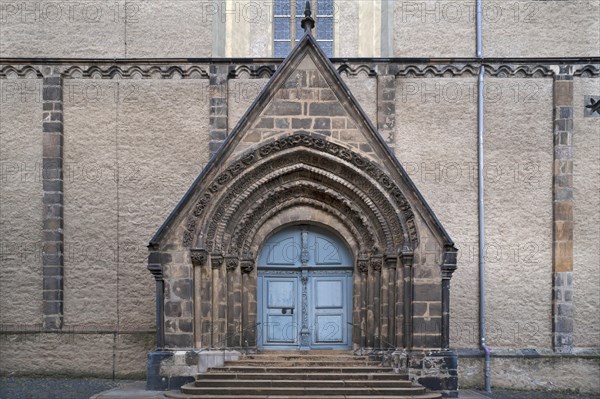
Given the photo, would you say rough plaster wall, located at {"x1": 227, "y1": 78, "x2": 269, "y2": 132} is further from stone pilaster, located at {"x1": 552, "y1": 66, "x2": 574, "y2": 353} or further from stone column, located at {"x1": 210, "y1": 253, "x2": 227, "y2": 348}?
stone pilaster, located at {"x1": 552, "y1": 66, "x2": 574, "y2": 353}

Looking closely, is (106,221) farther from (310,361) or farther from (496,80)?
(496,80)

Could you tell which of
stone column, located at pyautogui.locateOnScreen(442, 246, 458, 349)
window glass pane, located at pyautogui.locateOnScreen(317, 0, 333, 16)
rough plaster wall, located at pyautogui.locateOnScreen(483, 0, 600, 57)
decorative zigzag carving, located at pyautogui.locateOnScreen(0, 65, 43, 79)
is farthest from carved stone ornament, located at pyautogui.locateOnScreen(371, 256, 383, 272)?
decorative zigzag carving, located at pyautogui.locateOnScreen(0, 65, 43, 79)

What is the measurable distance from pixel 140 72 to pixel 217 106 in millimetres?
1738

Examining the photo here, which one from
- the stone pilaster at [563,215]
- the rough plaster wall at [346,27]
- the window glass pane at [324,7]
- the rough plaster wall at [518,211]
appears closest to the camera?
the stone pilaster at [563,215]

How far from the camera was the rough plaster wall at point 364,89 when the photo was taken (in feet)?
41.3

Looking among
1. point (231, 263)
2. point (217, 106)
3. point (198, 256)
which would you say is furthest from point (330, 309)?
point (217, 106)

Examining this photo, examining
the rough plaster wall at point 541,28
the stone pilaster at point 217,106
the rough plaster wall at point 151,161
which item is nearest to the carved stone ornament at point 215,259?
the rough plaster wall at point 151,161

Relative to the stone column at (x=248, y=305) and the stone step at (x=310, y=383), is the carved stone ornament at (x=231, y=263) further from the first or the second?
the stone step at (x=310, y=383)

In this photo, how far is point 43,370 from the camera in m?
12.2

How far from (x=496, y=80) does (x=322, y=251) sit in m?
5.09

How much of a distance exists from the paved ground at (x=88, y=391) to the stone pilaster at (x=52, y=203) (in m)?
1.16

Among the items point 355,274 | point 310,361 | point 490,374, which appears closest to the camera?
point 310,361

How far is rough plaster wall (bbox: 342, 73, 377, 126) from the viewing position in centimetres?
1260

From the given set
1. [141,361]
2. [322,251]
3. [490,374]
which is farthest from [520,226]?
[141,361]
